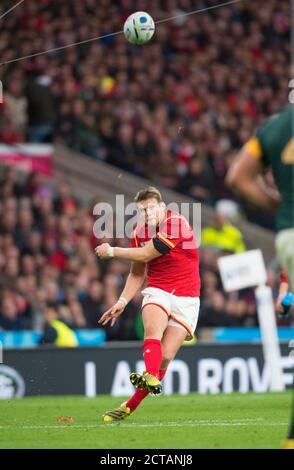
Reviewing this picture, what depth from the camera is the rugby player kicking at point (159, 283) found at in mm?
10891

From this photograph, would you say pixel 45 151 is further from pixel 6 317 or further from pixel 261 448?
pixel 261 448

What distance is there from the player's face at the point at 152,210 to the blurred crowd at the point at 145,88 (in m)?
11.2

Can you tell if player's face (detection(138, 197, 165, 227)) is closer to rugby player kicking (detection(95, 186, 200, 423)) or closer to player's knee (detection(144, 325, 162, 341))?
rugby player kicking (detection(95, 186, 200, 423))

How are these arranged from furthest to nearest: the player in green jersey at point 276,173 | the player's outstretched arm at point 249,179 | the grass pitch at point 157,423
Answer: the grass pitch at point 157,423 → the player's outstretched arm at point 249,179 → the player in green jersey at point 276,173

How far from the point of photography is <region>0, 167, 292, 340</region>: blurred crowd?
18.8 meters

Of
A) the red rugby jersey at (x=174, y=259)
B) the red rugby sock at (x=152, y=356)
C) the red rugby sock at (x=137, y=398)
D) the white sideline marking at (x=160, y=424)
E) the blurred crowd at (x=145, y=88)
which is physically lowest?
the white sideline marking at (x=160, y=424)

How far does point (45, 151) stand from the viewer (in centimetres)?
2259

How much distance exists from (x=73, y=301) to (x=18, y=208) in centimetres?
256

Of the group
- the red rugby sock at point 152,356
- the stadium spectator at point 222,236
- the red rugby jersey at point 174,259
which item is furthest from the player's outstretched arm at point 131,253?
the stadium spectator at point 222,236

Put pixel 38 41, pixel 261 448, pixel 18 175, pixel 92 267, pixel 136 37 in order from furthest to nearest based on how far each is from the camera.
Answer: pixel 38 41 → pixel 18 175 → pixel 92 267 → pixel 136 37 → pixel 261 448

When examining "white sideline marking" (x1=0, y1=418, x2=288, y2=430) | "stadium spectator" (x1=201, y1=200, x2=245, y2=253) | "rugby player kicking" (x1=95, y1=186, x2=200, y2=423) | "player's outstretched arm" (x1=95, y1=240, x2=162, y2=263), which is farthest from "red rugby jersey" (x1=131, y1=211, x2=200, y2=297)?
"stadium spectator" (x1=201, y1=200, x2=245, y2=253)

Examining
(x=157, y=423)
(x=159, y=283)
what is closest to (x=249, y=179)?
(x=159, y=283)

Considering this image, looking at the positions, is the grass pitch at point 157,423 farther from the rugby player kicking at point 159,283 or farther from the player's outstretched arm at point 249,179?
the player's outstretched arm at point 249,179

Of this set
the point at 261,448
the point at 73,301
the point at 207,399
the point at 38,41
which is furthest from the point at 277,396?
the point at 38,41
